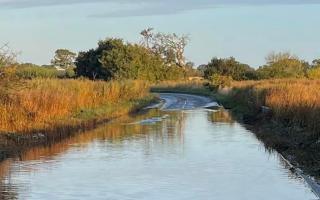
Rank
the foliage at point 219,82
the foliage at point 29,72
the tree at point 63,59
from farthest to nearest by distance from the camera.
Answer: the tree at point 63,59 < the foliage at point 219,82 < the foliage at point 29,72

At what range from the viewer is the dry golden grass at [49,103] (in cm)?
2150

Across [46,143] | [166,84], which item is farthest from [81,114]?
[166,84]

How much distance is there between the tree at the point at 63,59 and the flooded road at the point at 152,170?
119 metres

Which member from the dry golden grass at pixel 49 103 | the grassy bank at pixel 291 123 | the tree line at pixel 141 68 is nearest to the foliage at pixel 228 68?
the tree line at pixel 141 68

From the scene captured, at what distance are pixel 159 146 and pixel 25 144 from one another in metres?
4.08

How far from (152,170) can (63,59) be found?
13109 cm

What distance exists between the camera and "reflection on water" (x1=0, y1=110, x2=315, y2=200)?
12.1 metres

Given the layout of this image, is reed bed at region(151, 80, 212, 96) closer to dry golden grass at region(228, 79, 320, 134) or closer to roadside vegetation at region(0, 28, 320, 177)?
roadside vegetation at region(0, 28, 320, 177)

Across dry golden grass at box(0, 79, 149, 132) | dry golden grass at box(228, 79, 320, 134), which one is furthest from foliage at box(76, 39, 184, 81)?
dry golden grass at box(228, 79, 320, 134)

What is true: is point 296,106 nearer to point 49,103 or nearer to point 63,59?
point 49,103

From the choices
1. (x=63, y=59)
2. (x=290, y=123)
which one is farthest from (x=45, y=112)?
(x=63, y=59)

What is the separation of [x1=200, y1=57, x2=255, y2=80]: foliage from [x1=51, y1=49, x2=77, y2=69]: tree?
153ft

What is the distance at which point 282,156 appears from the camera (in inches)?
699

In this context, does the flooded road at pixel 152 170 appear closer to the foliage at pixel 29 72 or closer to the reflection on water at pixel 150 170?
the reflection on water at pixel 150 170
